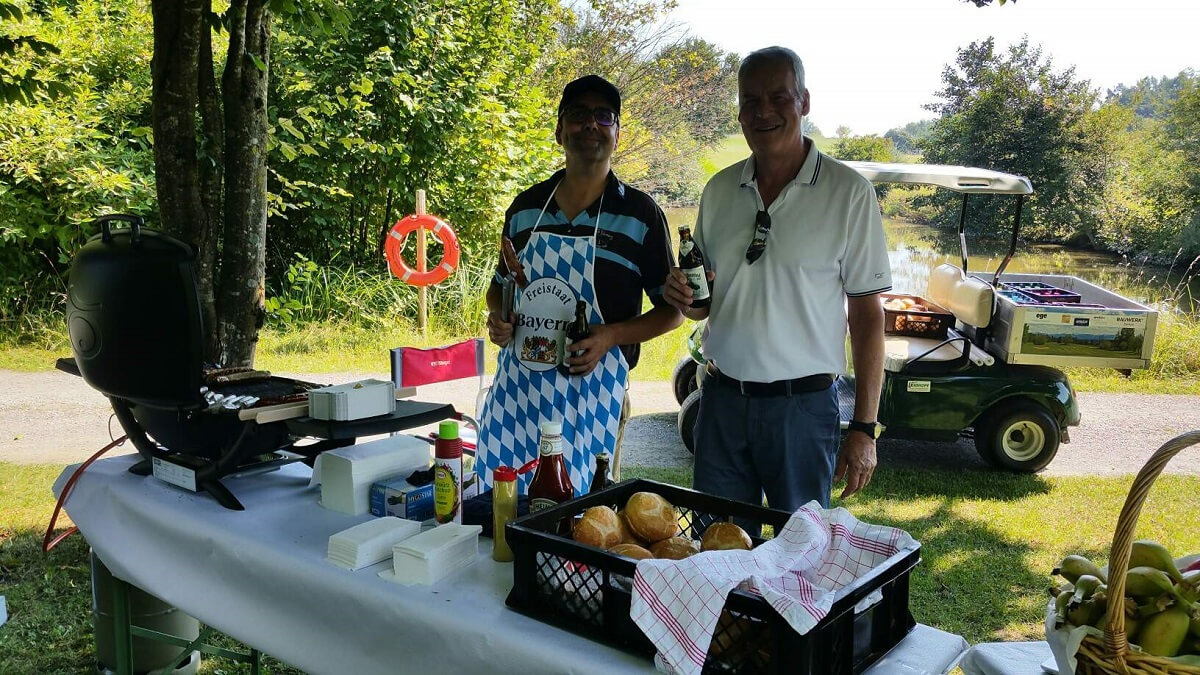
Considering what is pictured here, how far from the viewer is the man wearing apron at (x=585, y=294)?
265 centimetres

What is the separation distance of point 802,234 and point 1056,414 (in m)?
4.12

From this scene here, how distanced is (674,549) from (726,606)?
234mm

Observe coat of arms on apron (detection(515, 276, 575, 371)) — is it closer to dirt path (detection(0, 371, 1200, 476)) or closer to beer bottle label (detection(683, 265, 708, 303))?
beer bottle label (detection(683, 265, 708, 303))

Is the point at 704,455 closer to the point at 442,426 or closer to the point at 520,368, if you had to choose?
the point at 520,368

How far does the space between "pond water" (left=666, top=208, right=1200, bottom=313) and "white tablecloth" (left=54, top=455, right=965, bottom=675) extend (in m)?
6.36

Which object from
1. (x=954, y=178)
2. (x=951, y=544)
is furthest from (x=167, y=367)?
(x=954, y=178)

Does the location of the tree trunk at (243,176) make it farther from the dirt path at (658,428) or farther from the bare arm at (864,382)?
the dirt path at (658,428)

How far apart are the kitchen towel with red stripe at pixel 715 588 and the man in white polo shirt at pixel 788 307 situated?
96 cm

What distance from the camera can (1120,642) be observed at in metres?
1.25

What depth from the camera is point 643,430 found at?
22.0 ft

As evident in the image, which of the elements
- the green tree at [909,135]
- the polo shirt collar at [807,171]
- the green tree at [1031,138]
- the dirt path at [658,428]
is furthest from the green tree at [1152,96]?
the polo shirt collar at [807,171]

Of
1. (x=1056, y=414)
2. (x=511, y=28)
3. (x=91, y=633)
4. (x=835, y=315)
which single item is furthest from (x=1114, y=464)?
(x=511, y=28)

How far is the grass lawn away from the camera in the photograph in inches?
141

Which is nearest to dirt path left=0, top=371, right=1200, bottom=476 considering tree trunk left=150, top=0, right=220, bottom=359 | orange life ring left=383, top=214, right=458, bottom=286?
orange life ring left=383, top=214, right=458, bottom=286
